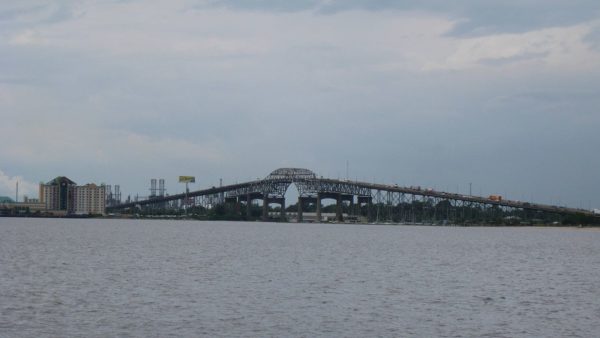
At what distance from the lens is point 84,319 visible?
3020 centimetres

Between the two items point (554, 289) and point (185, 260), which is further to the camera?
point (185, 260)

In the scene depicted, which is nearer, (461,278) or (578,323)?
(578,323)

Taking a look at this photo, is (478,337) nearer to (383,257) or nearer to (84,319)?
(84,319)

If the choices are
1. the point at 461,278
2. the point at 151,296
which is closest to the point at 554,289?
the point at 461,278

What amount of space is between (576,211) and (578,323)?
167 m

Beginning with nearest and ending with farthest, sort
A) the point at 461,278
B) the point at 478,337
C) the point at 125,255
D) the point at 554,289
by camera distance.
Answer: the point at 478,337
the point at 554,289
the point at 461,278
the point at 125,255

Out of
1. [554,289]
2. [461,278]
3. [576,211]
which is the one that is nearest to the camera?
[554,289]

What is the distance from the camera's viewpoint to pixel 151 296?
3662cm

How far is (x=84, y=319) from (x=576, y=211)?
571 feet

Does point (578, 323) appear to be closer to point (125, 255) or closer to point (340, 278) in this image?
point (340, 278)

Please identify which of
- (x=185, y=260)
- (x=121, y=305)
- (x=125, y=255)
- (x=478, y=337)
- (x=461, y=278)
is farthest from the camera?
(x=125, y=255)

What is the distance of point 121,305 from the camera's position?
33.6 m

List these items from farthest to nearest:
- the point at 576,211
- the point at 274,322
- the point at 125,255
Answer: the point at 576,211 → the point at 125,255 → the point at 274,322

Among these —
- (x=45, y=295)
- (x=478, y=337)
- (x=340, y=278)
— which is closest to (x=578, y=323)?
(x=478, y=337)
